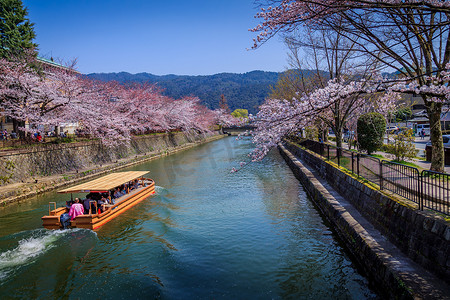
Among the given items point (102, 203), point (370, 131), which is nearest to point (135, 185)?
point (102, 203)

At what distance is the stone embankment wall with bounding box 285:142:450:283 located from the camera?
5359mm

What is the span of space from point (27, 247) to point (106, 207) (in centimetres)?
314

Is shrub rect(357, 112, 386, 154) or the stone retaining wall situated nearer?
the stone retaining wall

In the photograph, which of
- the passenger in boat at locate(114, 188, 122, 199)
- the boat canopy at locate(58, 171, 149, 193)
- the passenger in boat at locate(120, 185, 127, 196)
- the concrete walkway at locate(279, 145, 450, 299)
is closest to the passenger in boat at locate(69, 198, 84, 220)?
the boat canopy at locate(58, 171, 149, 193)

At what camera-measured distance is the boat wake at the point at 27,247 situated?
8.87 metres

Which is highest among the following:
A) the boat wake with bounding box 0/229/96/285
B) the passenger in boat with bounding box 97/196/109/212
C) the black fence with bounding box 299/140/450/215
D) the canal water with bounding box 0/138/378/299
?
the black fence with bounding box 299/140/450/215

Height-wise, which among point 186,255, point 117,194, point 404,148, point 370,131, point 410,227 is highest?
point 370,131

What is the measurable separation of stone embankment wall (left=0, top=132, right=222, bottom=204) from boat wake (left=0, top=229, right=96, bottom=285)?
5.76 m

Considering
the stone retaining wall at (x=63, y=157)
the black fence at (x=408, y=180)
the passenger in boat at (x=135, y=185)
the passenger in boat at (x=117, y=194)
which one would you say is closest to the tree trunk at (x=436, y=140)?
the black fence at (x=408, y=180)

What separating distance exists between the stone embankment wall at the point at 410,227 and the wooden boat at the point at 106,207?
960cm

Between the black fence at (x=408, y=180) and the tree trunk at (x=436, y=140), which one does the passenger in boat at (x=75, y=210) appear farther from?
the tree trunk at (x=436, y=140)

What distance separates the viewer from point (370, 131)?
1938 cm

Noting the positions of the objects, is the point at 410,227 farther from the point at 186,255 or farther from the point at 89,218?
the point at 89,218

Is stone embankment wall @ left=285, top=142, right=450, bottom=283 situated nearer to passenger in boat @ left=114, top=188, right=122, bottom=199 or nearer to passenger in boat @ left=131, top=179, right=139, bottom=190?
passenger in boat @ left=114, top=188, right=122, bottom=199
